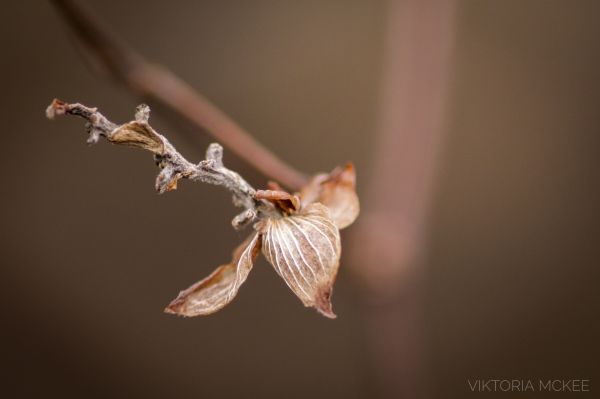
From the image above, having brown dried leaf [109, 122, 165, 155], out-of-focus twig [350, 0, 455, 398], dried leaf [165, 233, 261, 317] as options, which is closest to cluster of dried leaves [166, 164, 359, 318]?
dried leaf [165, 233, 261, 317]

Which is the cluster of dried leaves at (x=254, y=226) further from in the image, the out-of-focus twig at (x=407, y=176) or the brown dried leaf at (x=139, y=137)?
the out-of-focus twig at (x=407, y=176)

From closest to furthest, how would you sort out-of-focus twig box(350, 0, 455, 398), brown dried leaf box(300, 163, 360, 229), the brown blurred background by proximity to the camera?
brown dried leaf box(300, 163, 360, 229) < out-of-focus twig box(350, 0, 455, 398) < the brown blurred background

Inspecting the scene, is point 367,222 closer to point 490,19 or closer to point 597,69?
point 490,19

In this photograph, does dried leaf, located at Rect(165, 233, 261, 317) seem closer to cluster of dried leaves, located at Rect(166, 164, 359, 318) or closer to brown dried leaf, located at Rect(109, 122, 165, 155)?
cluster of dried leaves, located at Rect(166, 164, 359, 318)

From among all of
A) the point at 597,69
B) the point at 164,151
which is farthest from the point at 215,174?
the point at 597,69

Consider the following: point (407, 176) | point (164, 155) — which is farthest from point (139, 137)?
point (407, 176)

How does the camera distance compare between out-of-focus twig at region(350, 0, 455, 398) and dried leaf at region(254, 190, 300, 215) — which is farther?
out-of-focus twig at region(350, 0, 455, 398)

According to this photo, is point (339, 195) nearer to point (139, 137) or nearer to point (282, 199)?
point (282, 199)
